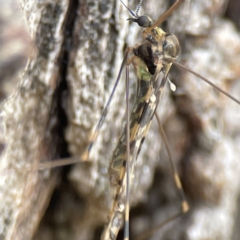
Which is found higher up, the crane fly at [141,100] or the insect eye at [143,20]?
the insect eye at [143,20]

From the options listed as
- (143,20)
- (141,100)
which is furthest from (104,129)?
(143,20)

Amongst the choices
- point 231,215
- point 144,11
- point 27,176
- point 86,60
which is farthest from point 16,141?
point 231,215

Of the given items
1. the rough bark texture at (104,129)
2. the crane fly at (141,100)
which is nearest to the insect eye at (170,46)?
the crane fly at (141,100)

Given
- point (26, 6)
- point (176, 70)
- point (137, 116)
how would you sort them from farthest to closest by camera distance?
point (176, 70) → point (137, 116) → point (26, 6)

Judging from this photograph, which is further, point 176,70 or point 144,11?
point 176,70

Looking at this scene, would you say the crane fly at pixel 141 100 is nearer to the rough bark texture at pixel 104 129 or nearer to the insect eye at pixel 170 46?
the insect eye at pixel 170 46

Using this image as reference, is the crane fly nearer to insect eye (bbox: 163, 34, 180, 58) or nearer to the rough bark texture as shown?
insect eye (bbox: 163, 34, 180, 58)

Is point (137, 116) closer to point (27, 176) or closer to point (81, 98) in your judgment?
point (81, 98)

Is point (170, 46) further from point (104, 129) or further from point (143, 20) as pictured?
point (104, 129)
